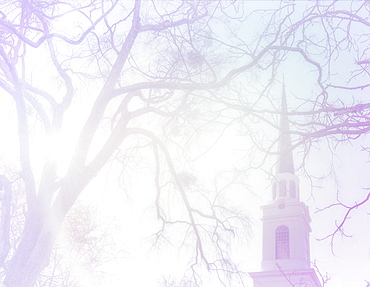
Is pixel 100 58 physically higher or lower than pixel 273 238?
lower

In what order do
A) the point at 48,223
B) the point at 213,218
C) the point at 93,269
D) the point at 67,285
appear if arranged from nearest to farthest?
1. the point at 48,223
2. the point at 213,218
3. the point at 67,285
4. the point at 93,269

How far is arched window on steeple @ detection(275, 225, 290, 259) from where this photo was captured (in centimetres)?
4919

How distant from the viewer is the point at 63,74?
22.9ft

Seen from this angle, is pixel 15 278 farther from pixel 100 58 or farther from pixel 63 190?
pixel 100 58

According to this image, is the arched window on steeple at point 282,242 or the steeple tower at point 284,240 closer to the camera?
the steeple tower at point 284,240

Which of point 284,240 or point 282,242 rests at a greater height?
point 284,240

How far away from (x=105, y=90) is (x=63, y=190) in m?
1.63

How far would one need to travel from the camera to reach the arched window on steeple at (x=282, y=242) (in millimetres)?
49188

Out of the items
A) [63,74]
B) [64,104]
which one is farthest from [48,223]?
[63,74]

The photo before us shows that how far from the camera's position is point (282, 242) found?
50.3m

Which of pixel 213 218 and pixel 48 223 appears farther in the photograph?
pixel 213 218

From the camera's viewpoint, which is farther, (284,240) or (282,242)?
(284,240)

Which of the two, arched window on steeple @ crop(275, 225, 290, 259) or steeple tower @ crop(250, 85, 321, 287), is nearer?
steeple tower @ crop(250, 85, 321, 287)

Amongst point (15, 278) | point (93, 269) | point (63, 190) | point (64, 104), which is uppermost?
point (93, 269)
